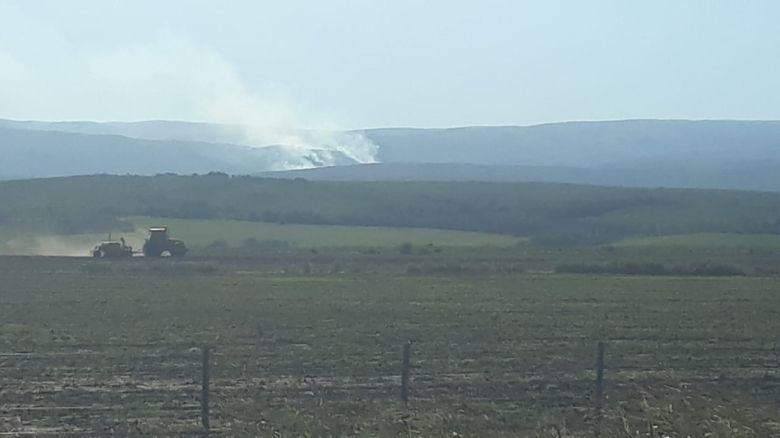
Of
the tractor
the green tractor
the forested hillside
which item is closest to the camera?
the tractor

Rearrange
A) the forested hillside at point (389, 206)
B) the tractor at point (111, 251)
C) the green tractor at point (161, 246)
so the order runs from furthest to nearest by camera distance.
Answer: the forested hillside at point (389, 206) → the green tractor at point (161, 246) → the tractor at point (111, 251)

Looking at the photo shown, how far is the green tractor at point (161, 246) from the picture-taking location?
59.4 metres

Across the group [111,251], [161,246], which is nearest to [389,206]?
[161,246]

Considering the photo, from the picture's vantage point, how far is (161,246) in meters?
59.6

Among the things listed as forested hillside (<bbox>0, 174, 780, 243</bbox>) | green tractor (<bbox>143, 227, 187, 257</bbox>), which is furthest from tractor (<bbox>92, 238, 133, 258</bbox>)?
forested hillside (<bbox>0, 174, 780, 243</bbox>)

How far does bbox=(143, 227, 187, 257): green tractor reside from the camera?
59.4 meters

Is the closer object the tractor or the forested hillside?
the tractor

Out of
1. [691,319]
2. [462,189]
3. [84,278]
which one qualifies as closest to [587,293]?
[691,319]

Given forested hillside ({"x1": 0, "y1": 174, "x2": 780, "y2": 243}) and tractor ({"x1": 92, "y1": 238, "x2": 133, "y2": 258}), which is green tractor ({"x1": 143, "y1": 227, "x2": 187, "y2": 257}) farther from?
→ forested hillside ({"x1": 0, "y1": 174, "x2": 780, "y2": 243})

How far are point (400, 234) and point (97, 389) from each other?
5822 centimetres

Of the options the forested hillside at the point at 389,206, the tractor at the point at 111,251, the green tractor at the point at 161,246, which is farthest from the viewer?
the forested hillside at the point at 389,206

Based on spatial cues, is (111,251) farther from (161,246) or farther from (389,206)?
(389,206)

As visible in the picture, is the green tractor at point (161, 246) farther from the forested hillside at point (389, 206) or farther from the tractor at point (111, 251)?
the forested hillside at point (389, 206)

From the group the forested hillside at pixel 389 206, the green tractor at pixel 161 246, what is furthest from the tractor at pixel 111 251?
the forested hillside at pixel 389 206
